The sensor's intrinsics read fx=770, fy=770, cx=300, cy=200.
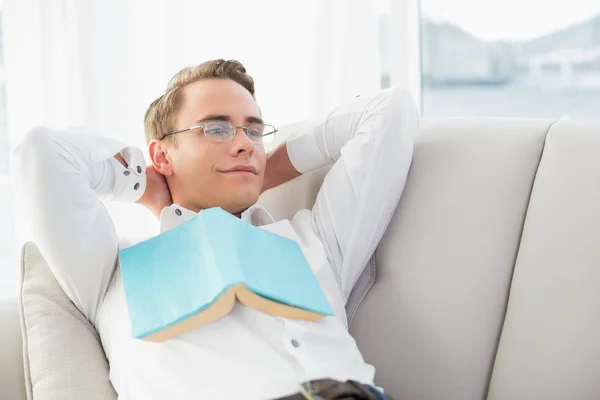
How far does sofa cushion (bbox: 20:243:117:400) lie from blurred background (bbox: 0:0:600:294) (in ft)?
3.66

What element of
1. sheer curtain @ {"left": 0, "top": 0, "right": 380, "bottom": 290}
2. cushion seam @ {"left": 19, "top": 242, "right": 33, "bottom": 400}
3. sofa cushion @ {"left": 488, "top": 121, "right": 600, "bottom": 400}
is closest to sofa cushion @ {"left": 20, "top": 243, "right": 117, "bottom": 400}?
cushion seam @ {"left": 19, "top": 242, "right": 33, "bottom": 400}

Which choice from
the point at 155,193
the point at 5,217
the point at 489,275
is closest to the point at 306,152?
the point at 155,193

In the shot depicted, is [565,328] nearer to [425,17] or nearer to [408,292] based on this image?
[408,292]

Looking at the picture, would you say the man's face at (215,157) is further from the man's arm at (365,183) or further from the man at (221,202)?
the man's arm at (365,183)

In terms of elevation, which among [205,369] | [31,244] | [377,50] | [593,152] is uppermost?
[377,50]

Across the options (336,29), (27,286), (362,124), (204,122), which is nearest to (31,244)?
(27,286)

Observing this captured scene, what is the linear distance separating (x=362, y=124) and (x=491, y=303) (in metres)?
0.45

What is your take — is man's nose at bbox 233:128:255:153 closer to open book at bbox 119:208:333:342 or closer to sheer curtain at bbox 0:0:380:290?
open book at bbox 119:208:333:342

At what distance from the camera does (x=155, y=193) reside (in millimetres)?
1610

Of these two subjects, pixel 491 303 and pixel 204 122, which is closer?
pixel 491 303

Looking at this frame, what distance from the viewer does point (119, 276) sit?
1.41 meters

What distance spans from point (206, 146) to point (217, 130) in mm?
40

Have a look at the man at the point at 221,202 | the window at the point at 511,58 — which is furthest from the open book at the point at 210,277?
the window at the point at 511,58

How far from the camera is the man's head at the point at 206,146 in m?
1.55
